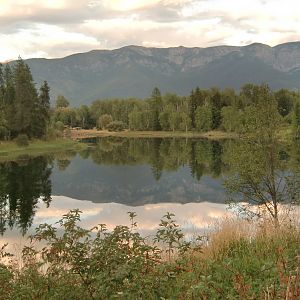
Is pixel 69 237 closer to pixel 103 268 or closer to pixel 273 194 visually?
pixel 103 268

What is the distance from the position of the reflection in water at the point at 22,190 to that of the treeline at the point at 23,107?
1562 cm

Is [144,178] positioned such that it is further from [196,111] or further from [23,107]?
[196,111]

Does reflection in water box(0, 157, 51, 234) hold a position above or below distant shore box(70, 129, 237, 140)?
above

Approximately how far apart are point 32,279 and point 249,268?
523 cm

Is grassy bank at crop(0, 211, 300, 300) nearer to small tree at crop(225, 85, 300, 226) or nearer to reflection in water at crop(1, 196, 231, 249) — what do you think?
small tree at crop(225, 85, 300, 226)

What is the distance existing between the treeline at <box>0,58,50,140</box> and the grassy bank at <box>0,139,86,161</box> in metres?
2.65

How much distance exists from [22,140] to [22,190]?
44.1m

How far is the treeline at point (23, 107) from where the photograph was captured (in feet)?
299

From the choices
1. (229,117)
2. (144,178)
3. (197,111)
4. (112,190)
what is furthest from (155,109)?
(112,190)

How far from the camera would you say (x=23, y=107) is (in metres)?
93.9

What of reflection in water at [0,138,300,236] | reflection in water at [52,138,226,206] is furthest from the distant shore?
reflection in water at [0,138,300,236]

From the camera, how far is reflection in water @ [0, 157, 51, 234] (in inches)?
1331

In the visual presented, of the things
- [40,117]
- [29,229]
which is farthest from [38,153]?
[29,229]

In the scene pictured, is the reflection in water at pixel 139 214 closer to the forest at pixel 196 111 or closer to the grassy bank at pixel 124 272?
the grassy bank at pixel 124 272
